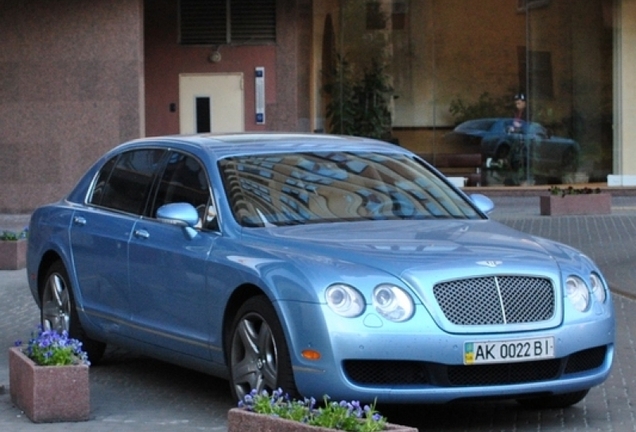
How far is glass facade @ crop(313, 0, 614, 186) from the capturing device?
2603 cm

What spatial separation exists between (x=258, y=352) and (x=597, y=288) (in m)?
1.79

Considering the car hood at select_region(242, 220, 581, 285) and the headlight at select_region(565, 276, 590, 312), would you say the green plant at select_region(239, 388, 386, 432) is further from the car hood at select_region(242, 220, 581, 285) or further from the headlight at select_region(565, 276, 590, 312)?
the headlight at select_region(565, 276, 590, 312)

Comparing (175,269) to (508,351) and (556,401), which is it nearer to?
(508,351)

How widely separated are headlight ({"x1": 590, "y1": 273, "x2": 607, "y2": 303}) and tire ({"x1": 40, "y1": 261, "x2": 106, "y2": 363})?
3494mm

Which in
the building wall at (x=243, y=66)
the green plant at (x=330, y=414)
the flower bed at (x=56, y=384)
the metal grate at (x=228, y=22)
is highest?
the metal grate at (x=228, y=22)

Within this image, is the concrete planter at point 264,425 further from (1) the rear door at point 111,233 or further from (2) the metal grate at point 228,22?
(2) the metal grate at point 228,22

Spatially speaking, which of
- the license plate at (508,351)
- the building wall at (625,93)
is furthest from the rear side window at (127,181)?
the building wall at (625,93)

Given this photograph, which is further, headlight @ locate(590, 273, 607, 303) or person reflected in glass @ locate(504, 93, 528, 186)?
person reflected in glass @ locate(504, 93, 528, 186)

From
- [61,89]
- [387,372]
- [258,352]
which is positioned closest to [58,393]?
[258,352]

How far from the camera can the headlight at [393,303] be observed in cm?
738

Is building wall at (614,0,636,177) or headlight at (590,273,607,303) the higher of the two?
building wall at (614,0,636,177)

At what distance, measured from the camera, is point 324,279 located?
7.45 meters


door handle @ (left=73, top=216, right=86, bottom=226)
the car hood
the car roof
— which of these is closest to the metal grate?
door handle @ (left=73, top=216, right=86, bottom=226)

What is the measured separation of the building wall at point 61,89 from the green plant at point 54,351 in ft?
49.7
